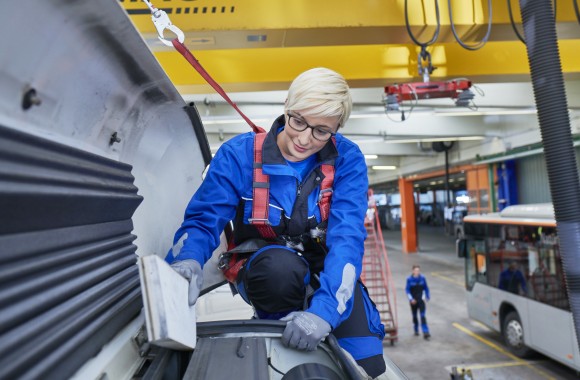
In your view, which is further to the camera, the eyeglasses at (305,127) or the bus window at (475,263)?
the bus window at (475,263)

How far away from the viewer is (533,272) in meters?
7.63

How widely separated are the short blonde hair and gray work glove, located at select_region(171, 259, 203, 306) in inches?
26.8

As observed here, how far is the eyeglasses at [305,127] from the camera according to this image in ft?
5.90

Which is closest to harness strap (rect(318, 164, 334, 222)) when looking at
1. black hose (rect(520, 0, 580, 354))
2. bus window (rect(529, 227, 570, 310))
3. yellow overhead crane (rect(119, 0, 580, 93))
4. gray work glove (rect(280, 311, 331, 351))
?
gray work glove (rect(280, 311, 331, 351))

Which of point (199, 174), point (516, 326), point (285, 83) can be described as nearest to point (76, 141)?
point (199, 174)

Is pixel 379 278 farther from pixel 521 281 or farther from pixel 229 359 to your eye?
pixel 229 359

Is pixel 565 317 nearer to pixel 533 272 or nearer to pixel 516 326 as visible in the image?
pixel 533 272

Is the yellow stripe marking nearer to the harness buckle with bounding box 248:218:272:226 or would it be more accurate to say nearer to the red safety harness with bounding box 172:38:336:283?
the red safety harness with bounding box 172:38:336:283

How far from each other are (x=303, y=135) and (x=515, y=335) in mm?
8268

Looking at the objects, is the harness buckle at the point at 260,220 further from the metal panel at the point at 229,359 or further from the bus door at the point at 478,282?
the bus door at the point at 478,282

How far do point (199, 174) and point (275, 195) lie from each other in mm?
633

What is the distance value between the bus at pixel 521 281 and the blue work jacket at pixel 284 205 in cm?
620

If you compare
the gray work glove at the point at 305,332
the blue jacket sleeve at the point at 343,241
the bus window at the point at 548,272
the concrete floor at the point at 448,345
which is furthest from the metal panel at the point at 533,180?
the gray work glove at the point at 305,332

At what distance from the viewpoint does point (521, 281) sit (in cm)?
806
